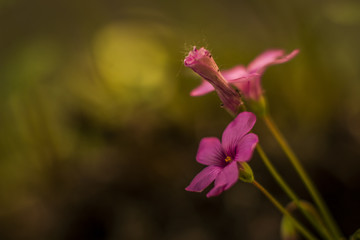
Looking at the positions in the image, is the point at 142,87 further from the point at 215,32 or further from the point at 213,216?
the point at 213,216

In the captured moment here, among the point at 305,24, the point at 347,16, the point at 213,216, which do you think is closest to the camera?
the point at 347,16

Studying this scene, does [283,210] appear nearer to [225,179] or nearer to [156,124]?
[225,179]

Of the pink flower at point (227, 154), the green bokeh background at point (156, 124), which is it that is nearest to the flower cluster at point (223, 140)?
the pink flower at point (227, 154)

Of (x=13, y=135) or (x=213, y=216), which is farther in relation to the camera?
(x=13, y=135)

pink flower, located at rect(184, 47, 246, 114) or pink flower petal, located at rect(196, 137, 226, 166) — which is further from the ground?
pink flower, located at rect(184, 47, 246, 114)

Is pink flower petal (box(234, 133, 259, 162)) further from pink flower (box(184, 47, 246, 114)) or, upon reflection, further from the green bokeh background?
the green bokeh background

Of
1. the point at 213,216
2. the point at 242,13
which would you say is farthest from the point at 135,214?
the point at 242,13

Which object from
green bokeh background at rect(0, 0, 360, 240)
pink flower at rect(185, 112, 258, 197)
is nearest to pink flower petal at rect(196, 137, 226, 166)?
pink flower at rect(185, 112, 258, 197)

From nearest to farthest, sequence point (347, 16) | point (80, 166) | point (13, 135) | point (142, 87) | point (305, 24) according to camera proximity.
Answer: point (347, 16) < point (305, 24) < point (80, 166) < point (142, 87) < point (13, 135)
